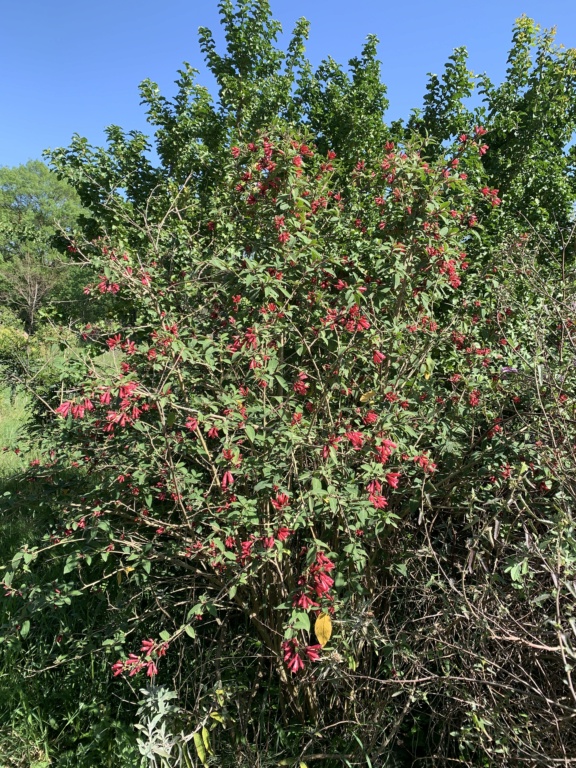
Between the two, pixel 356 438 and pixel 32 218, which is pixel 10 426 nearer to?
pixel 356 438

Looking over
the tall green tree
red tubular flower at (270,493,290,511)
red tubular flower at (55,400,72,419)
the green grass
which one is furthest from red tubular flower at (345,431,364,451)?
the tall green tree

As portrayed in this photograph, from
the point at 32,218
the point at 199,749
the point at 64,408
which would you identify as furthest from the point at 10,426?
the point at 32,218

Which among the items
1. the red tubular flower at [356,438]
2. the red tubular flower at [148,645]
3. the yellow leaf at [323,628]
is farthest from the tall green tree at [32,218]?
the yellow leaf at [323,628]

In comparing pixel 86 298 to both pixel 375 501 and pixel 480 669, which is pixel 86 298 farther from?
pixel 480 669

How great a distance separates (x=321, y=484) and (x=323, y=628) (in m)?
0.52

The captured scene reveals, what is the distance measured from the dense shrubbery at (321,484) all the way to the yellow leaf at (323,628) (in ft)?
0.04

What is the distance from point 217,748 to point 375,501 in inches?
52.8

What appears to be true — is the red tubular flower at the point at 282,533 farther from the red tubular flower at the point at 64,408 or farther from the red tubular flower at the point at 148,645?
the red tubular flower at the point at 64,408

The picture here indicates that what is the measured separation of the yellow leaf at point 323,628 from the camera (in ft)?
6.60

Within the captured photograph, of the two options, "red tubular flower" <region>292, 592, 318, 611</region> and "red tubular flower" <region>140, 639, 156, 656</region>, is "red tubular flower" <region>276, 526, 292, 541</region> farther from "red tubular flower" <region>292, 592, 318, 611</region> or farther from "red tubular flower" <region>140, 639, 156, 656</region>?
"red tubular flower" <region>140, 639, 156, 656</region>

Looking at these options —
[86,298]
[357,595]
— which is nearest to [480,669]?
[357,595]

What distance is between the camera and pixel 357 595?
2.38 meters

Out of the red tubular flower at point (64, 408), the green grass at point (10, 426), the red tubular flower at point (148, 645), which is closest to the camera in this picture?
the red tubular flower at point (64, 408)

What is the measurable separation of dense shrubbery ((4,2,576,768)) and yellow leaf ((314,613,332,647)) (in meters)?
0.01
